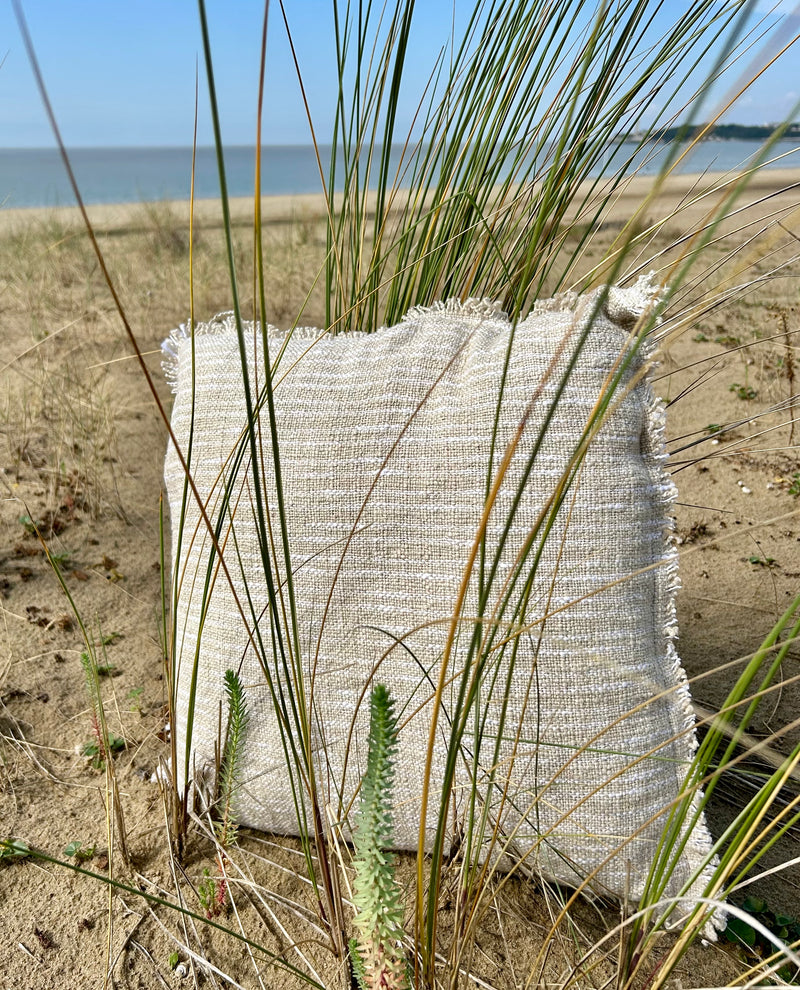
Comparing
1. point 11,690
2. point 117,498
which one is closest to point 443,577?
point 11,690

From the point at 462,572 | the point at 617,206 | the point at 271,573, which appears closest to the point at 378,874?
the point at 271,573

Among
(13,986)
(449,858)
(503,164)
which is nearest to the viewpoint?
(13,986)

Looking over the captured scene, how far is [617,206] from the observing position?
7.66 m

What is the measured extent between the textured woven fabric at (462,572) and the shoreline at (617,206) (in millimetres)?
367

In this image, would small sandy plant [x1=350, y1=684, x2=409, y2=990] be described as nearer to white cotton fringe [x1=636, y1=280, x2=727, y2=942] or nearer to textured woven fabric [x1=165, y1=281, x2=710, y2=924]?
textured woven fabric [x1=165, y1=281, x2=710, y2=924]

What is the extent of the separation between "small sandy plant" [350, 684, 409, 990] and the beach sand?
346mm

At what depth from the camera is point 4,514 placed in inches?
95.7

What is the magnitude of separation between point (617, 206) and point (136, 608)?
23.1ft

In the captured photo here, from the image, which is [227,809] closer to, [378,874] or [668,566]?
[378,874]

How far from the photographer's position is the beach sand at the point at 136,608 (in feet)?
4.09

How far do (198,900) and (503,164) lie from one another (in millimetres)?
1634

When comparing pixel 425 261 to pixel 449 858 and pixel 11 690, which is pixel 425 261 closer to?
pixel 449 858

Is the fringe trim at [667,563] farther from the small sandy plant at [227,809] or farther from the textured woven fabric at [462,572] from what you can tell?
the small sandy plant at [227,809]

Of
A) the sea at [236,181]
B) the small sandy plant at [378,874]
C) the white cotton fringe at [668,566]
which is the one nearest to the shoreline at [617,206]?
the sea at [236,181]
